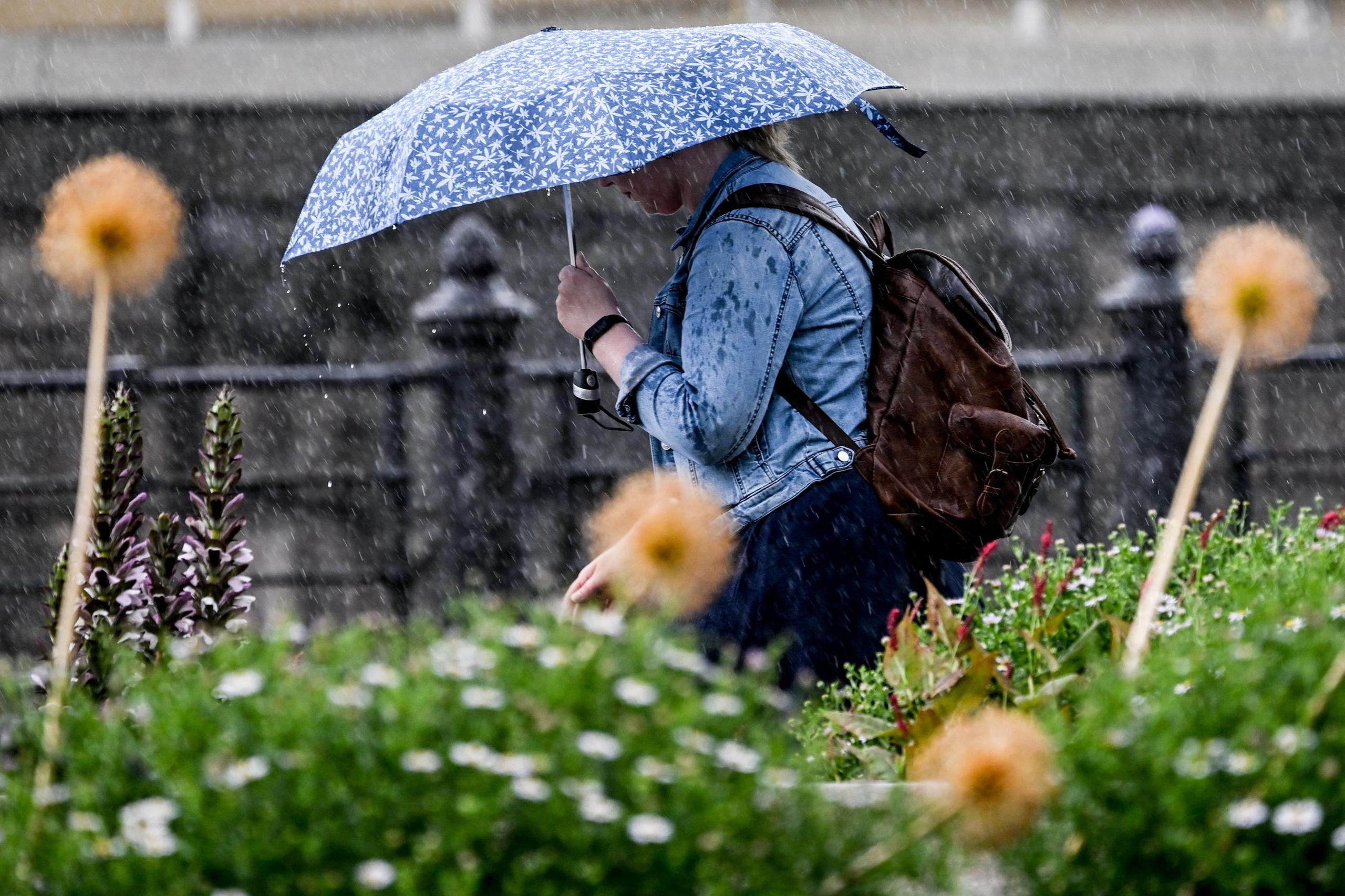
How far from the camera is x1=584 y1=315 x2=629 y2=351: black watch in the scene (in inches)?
135

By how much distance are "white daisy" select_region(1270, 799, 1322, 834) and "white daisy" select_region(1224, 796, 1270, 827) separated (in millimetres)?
17

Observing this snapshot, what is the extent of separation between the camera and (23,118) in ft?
27.9

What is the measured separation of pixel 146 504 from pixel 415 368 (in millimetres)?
1564

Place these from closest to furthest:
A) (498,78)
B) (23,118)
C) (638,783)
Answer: (638,783) < (498,78) < (23,118)

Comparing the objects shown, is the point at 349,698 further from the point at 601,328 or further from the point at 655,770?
the point at 601,328

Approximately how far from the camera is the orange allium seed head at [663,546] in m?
2.16

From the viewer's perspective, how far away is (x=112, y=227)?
236cm

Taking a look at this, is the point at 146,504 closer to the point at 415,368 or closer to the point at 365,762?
the point at 415,368

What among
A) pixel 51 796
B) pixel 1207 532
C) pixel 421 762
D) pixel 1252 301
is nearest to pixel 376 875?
pixel 421 762

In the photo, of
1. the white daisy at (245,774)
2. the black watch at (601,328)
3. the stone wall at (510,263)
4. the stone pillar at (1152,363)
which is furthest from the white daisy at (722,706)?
the stone pillar at (1152,363)

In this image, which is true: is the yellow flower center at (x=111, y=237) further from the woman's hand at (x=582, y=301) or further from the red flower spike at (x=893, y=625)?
the red flower spike at (x=893, y=625)

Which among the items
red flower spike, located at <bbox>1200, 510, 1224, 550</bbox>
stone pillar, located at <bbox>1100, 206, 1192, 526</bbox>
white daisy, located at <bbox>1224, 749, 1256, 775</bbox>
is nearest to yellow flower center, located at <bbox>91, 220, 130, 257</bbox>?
white daisy, located at <bbox>1224, 749, 1256, 775</bbox>

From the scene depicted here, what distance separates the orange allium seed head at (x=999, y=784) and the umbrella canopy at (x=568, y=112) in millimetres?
1602

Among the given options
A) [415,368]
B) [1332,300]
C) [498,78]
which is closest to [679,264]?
[498,78]
